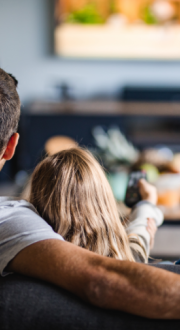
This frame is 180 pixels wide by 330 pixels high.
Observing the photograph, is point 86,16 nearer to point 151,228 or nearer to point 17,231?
point 151,228

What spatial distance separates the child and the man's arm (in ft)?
0.72

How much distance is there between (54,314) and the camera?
1.82ft

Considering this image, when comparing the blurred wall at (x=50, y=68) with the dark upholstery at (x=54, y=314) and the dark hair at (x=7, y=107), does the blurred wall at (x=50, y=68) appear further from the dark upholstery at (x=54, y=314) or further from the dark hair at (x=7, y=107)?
the dark upholstery at (x=54, y=314)

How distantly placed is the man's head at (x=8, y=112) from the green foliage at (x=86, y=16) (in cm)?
324

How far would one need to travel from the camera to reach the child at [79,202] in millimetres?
820

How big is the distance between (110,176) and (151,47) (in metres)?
2.37

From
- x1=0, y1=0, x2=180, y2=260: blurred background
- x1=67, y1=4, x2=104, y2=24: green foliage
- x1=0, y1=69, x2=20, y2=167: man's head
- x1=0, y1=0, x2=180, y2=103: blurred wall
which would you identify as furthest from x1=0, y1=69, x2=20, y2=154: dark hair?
x1=67, y1=4, x2=104, y2=24: green foliage

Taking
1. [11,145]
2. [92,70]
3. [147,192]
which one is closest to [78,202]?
[11,145]

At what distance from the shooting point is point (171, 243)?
1.47 metres

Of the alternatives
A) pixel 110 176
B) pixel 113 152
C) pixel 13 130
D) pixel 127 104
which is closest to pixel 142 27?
pixel 127 104

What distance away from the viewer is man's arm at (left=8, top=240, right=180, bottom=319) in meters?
0.54

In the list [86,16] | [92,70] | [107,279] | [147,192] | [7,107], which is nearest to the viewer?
[107,279]

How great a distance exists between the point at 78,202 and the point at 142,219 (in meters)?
0.31

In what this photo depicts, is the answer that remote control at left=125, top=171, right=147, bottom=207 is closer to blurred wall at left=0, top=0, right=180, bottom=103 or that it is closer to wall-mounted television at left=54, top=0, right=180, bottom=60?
blurred wall at left=0, top=0, right=180, bottom=103
